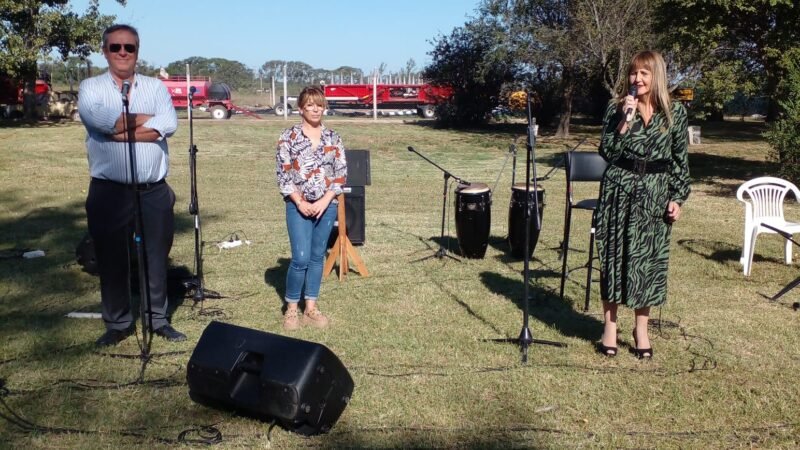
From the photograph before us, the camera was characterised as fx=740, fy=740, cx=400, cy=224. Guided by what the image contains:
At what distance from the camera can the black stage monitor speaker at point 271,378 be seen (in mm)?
3506

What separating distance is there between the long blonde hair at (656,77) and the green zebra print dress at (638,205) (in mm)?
63

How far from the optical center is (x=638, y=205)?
4438 mm

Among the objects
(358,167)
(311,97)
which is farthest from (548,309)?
(358,167)

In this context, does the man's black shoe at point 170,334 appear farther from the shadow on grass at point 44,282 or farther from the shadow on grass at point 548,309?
the shadow on grass at point 548,309

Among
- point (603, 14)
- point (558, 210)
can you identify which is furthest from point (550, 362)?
point (603, 14)

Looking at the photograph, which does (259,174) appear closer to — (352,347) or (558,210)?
(558,210)

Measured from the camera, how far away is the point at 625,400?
409 centimetres

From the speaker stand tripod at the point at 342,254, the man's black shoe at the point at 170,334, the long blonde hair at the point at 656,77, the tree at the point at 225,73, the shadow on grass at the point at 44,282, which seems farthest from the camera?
the tree at the point at 225,73

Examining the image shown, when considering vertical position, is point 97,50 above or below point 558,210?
above

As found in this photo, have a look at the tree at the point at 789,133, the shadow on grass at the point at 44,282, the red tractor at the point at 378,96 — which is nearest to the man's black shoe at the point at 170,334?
the shadow on grass at the point at 44,282

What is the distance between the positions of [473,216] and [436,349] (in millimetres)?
2538

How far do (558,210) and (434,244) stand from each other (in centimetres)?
313

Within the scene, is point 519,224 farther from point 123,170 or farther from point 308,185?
point 123,170

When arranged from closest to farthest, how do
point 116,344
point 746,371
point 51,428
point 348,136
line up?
point 51,428, point 746,371, point 116,344, point 348,136
